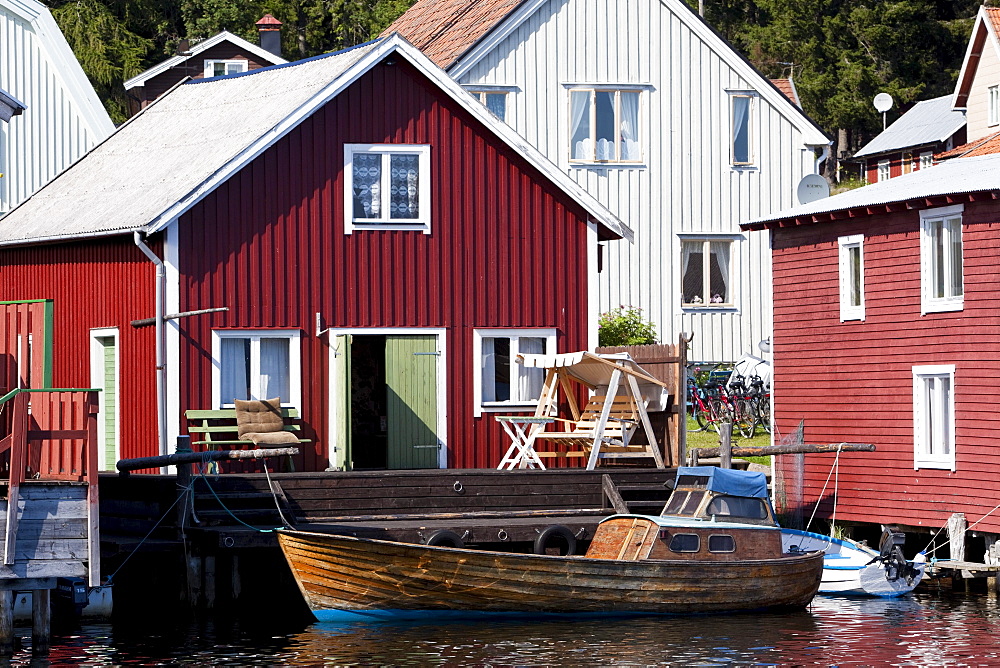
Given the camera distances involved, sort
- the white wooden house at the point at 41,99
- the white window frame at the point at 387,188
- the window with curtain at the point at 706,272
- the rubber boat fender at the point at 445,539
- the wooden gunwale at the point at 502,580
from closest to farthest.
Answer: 1. the wooden gunwale at the point at 502,580
2. the rubber boat fender at the point at 445,539
3. the white window frame at the point at 387,188
4. the white wooden house at the point at 41,99
5. the window with curtain at the point at 706,272

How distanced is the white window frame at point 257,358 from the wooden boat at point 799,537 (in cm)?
615

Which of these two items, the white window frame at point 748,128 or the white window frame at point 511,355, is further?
the white window frame at point 748,128

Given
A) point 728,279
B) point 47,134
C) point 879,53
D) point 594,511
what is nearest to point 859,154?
point 879,53

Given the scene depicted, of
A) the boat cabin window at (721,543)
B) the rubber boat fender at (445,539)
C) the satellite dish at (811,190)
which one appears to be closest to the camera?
the rubber boat fender at (445,539)

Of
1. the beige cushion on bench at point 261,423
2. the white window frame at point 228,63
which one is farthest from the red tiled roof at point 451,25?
the beige cushion on bench at point 261,423

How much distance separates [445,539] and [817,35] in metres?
54.2

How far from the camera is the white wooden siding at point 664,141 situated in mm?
43062

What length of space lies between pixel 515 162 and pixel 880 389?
7.09 meters

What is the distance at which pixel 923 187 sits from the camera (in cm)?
2925

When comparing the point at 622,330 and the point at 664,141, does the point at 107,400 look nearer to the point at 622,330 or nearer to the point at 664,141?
the point at 622,330

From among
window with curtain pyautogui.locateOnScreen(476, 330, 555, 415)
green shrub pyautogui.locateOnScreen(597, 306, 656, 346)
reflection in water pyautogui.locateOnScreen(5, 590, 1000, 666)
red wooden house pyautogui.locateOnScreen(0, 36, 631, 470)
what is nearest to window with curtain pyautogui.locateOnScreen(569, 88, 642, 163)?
green shrub pyautogui.locateOnScreen(597, 306, 656, 346)

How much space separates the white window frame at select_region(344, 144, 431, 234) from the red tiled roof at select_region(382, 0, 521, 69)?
1265 centimetres

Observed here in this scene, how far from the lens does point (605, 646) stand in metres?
22.1

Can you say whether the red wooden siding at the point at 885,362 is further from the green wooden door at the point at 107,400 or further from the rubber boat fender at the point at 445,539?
the green wooden door at the point at 107,400
